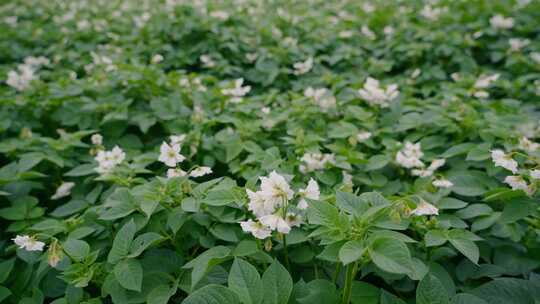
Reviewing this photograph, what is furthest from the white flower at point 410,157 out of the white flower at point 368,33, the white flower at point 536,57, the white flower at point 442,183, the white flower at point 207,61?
the white flower at point 368,33

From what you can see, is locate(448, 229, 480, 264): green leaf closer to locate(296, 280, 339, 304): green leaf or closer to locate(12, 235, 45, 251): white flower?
locate(296, 280, 339, 304): green leaf

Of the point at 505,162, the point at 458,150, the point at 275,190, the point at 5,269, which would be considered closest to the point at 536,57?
the point at 458,150

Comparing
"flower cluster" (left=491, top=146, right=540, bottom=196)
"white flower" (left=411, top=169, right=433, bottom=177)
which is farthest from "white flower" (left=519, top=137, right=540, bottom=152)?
"white flower" (left=411, top=169, right=433, bottom=177)

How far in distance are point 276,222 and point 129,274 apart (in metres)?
0.59

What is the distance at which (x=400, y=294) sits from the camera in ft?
5.94

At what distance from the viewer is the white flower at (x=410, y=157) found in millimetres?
2225

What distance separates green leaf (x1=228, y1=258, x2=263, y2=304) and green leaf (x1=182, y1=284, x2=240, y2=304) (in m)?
0.03

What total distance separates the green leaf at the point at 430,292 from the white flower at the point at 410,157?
94cm

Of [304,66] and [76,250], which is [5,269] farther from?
[304,66]

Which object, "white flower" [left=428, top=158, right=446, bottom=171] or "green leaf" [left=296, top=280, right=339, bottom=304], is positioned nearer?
"green leaf" [left=296, top=280, right=339, bottom=304]

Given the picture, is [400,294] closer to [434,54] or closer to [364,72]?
[364,72]

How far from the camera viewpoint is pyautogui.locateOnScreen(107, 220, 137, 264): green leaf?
5.16ft

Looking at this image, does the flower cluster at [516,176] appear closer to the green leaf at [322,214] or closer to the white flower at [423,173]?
the white flower at [423,173]

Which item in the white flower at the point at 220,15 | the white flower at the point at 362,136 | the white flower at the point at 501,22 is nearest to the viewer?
the white flower at the point at 362,136
